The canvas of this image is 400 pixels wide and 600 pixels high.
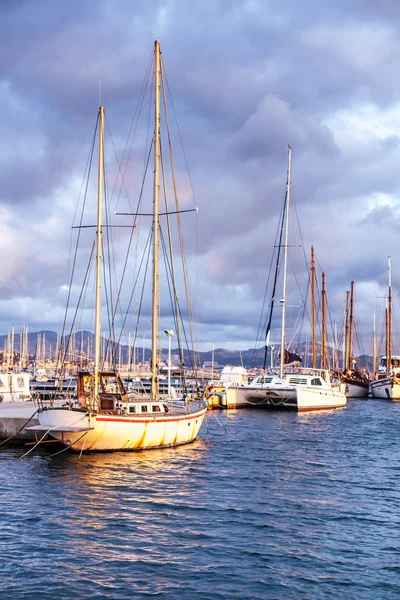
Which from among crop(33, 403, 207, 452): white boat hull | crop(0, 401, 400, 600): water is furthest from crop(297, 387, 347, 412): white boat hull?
crop(33, 403, 207, 452): white boat hull

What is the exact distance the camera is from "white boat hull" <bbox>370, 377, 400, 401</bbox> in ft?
313

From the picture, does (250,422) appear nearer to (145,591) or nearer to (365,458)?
(365,458)

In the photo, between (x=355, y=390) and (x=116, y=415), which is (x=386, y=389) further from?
(x=116, y=415)

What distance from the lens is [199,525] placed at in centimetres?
1994

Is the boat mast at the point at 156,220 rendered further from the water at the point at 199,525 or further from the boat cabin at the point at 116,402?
the water at the point at 199,525

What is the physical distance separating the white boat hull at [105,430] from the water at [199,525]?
2.35ft

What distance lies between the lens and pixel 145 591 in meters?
14.5

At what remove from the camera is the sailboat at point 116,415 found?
30422 mm

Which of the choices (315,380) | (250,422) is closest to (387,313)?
(315,380)

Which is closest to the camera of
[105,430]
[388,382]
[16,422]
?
[105,430]

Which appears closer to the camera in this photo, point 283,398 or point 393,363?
point 283,398

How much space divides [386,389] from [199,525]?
8201 cm

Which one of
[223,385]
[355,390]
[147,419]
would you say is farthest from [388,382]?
[147,419]

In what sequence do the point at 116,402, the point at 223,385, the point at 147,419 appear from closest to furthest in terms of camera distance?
the point at 147,419 < the point at 116,402 < the point at 223,385
